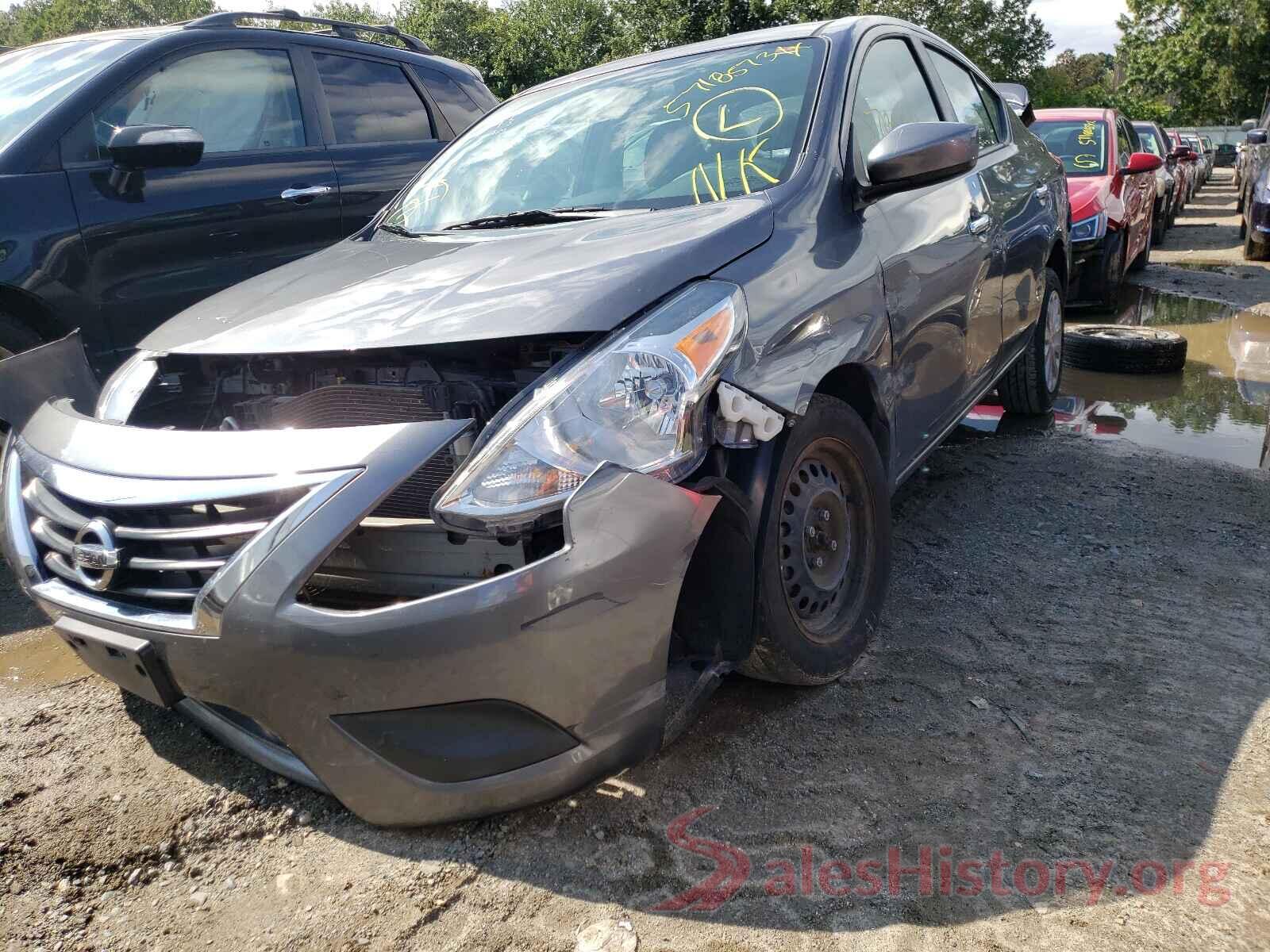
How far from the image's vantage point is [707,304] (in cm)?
213

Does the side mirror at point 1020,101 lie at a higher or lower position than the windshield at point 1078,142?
higher

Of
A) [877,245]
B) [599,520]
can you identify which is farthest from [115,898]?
[877,245]

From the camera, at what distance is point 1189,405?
18.5 feet

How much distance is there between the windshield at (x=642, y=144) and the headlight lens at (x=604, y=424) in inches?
31.3

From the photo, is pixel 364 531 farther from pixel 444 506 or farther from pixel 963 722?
pixel 963 722

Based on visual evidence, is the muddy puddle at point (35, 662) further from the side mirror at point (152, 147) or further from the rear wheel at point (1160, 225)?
the rear wheel at point (1160, 225)

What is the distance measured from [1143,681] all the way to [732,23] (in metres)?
33.9

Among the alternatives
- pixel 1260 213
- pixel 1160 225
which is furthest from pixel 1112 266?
pixel 1160 225

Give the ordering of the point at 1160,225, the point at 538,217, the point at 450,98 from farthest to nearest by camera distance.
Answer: the point at 1160,225 → the point at 450,98 → the point at 538,217

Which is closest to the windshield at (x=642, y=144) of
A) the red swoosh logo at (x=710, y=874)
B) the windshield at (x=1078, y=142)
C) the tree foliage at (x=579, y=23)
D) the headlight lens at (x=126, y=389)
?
the headlight lens at (x=126, y=389)

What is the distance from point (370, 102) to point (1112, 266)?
5.96 meters

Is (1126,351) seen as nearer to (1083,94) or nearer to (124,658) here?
(124,658)

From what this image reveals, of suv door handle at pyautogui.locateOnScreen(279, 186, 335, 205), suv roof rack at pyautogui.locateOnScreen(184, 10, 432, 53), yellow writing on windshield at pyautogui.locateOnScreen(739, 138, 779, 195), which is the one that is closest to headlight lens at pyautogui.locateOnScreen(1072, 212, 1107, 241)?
suv roof rack at pyautogui.locateOnScreen(184, 10, 432, 53)

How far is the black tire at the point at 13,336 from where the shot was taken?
3697mm
